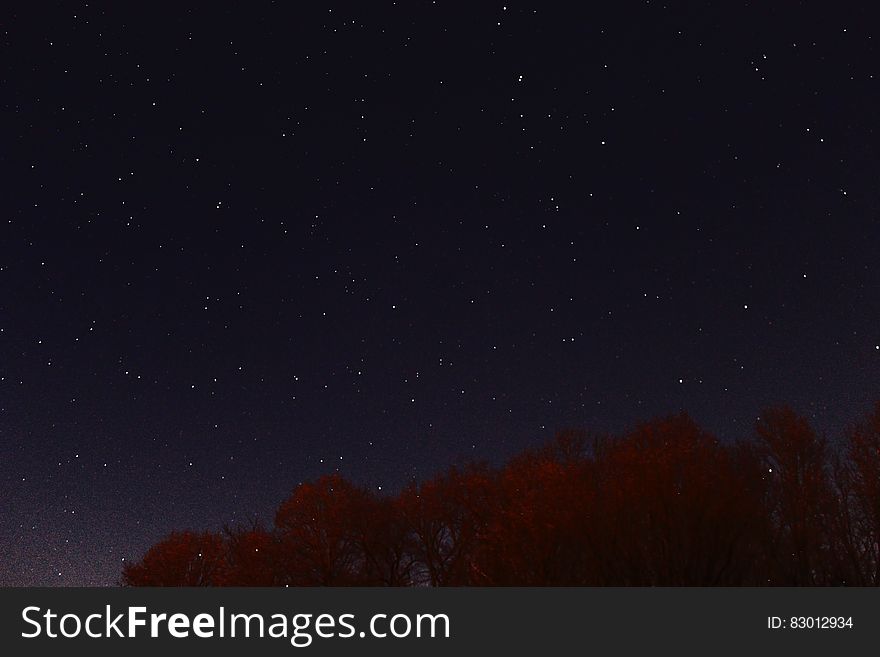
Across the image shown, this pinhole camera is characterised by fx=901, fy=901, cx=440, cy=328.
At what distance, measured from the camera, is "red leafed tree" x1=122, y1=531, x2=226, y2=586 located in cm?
7019

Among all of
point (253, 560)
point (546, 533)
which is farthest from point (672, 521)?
point (253, 560)

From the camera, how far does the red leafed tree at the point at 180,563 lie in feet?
230

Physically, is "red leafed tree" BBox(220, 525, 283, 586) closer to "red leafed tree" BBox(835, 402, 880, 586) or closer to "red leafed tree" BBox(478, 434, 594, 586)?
"red leafed tree" BBox(478, 434, 594, 586)

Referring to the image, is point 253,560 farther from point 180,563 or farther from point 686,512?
point 686,512

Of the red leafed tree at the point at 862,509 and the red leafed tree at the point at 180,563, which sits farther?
the red leafed tree at the point at 180,563

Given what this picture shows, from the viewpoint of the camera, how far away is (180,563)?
7119 cm

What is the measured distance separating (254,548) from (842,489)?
41535mm

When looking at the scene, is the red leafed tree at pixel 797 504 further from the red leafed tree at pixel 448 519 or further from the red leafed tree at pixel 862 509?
the red leafed tree at pixel 448 519

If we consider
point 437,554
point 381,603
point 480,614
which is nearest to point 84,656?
point 381,603

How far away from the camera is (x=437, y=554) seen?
2516 inches

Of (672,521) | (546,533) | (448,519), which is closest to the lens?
(672,521)

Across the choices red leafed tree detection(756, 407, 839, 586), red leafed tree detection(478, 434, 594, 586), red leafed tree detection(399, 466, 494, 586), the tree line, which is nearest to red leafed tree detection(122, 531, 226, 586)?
red leafed tree detection(399, 466, 494, 586)

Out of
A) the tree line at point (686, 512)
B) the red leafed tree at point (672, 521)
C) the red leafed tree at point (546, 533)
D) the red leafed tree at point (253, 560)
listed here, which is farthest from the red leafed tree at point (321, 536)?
the red leafed tree at point (672, 521)

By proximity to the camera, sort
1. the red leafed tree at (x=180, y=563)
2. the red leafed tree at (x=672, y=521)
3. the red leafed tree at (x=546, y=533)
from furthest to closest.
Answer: the red leafed tree at (x=180, y=563)
the red leafed tree at (x=546, y=533)
the red leafed tree at (x=672, y=521)
